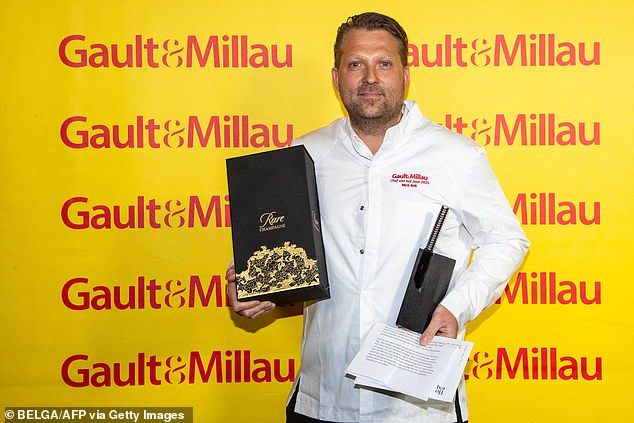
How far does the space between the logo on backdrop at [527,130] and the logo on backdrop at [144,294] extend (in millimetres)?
1026

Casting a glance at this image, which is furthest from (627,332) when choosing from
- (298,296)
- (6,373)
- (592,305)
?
(6,373)

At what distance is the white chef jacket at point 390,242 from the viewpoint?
1764 millimetres

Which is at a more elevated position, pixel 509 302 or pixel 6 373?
pixel 509 302

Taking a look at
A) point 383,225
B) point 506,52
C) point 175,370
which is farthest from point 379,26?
point 175,370

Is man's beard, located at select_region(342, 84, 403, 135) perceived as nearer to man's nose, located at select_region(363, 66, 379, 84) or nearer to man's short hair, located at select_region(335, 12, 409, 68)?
man's nose, located at select_region(363, 66, 379, 84)

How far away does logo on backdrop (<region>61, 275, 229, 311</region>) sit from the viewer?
2.52 metres

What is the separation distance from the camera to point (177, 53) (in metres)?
2.52

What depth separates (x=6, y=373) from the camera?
2.53 metres

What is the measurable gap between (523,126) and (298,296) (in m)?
1.21

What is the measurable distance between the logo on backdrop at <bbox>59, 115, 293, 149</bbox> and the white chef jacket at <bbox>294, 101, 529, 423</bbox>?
68 cm

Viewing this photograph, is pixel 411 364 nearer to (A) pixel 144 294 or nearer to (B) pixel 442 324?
(B) pixel 442 324

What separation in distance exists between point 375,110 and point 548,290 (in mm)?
1067

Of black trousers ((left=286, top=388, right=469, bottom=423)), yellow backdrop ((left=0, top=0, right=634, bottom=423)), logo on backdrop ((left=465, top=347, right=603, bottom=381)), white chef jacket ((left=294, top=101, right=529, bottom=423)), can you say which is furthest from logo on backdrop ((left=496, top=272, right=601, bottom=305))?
black trousers ((left=286, top=388, right=469, bottom=423))

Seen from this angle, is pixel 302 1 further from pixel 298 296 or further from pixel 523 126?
pixel 298 296
